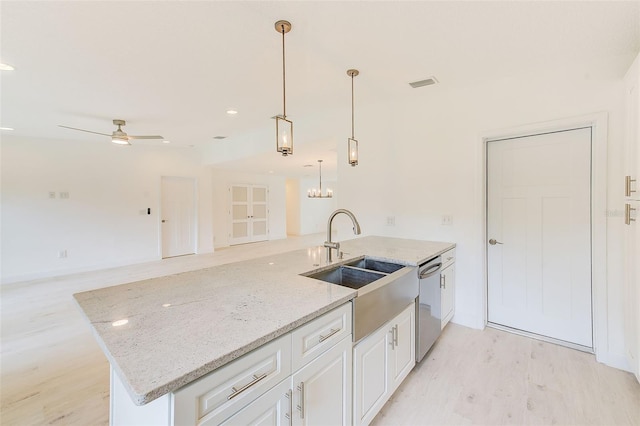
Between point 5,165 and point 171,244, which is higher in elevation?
point 5,165

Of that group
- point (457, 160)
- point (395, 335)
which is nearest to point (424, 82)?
point (457, 160)

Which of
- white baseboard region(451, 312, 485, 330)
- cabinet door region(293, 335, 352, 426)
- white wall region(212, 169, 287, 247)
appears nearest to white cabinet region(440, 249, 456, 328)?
white baseboard region(451, 312, 485, 330)

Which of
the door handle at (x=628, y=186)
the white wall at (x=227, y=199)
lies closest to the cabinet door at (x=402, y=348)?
the door handle at (x=628, y=186)

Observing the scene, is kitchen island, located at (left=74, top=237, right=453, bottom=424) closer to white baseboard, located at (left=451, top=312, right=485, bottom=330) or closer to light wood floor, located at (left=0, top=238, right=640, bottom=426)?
light wood floor, located at (left=0, top=238, right=640, bottom=426)

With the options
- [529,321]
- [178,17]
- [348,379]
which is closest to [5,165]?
[178,17]

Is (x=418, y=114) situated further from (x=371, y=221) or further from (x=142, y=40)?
(x=142, y=40)

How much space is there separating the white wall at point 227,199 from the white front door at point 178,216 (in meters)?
0.82

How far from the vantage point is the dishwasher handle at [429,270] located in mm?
2140

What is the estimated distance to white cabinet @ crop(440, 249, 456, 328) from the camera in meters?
2.70

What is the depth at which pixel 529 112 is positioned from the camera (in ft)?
8.61

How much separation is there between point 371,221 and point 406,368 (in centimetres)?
199

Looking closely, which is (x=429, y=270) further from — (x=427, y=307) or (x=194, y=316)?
(x=194, y=316)

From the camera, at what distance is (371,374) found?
1587 mm

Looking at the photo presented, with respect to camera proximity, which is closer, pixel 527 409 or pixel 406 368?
pixel 527 409
